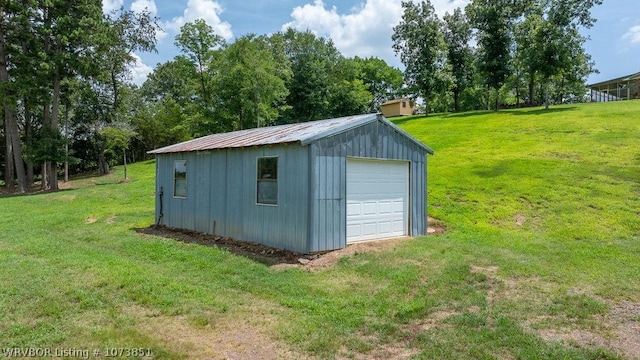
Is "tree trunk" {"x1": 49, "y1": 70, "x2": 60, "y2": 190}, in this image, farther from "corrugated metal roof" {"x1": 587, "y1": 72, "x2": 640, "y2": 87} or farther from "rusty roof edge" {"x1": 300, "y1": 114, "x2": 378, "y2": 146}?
"corrugated metal roof" {"x1": 587, "y1": 72, "x2": 640, "y2": 87}

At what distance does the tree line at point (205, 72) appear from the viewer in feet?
80.0

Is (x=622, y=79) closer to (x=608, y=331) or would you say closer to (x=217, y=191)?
(x=217, y=191)

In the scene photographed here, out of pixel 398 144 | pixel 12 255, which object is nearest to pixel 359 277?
pixel 398 144

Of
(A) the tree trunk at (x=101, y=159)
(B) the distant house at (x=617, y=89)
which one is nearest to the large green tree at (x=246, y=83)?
(A) the tree trunk at (x=101, y=159)

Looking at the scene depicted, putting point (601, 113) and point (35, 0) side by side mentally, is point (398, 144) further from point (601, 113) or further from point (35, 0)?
point (601, 113)

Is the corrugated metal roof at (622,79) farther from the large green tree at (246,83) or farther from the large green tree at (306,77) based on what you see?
the large green tree at (246,83)

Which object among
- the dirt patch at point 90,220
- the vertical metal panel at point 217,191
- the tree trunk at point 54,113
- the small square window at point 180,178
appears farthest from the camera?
the tree trunk at point 54,113

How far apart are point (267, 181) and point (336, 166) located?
1728 millimetres

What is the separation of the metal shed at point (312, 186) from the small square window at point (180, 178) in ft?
0.45

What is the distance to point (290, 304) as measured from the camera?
19.4 ft

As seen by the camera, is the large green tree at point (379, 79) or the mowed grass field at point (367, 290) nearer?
the mowed grass field at point (367, 290)

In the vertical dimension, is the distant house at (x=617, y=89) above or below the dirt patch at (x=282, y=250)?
above

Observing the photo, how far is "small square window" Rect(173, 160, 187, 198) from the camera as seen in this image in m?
12.8

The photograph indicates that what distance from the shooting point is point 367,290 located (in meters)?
6.66
